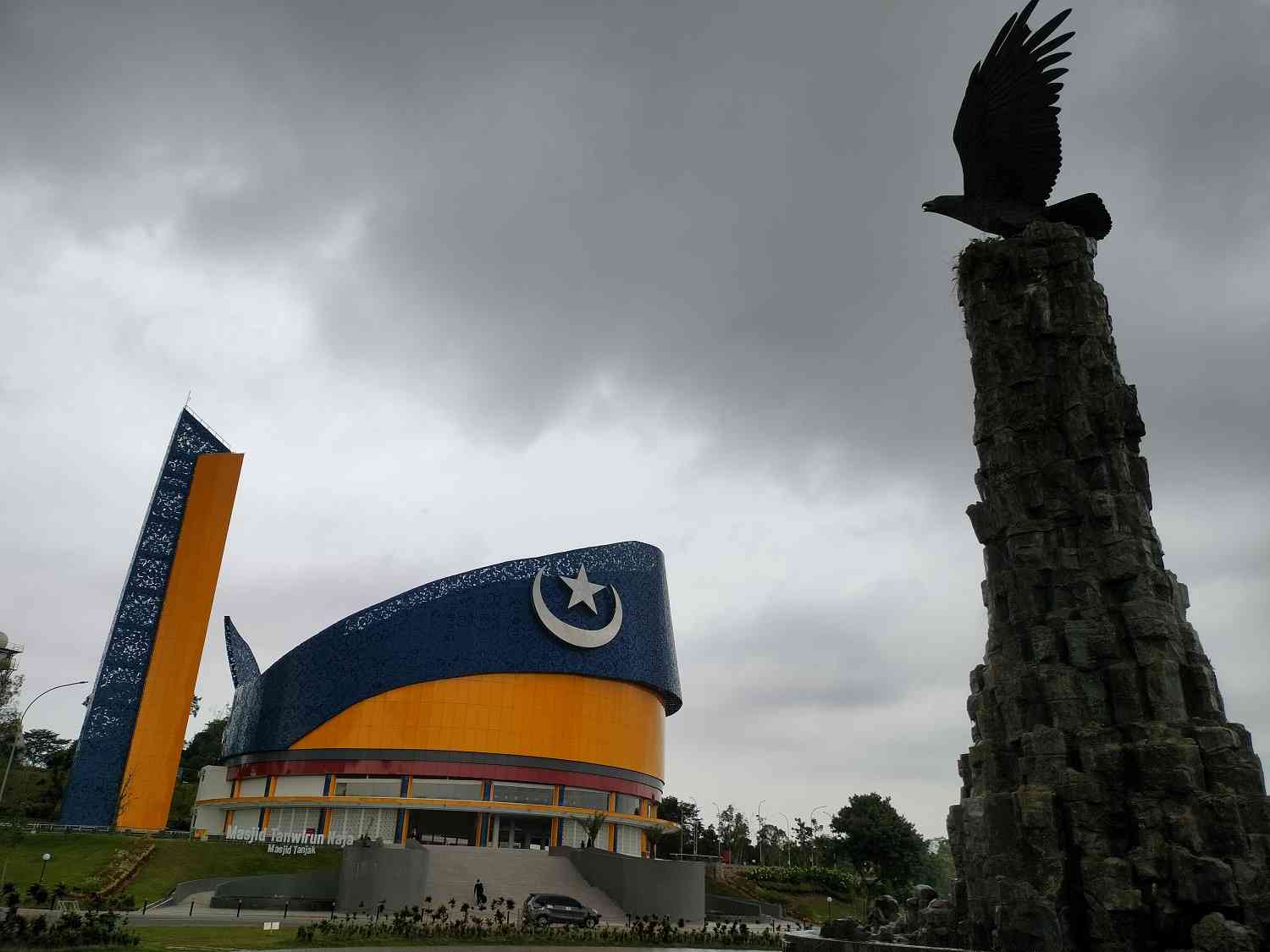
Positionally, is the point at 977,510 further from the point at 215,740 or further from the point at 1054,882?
the point at 215,740

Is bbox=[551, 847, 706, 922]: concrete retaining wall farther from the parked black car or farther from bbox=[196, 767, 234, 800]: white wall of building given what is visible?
bbox=[196, 767, 234, 800]: white wall of building

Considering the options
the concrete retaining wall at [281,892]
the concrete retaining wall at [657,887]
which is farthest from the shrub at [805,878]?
the concrete retaining wall at [281,892]

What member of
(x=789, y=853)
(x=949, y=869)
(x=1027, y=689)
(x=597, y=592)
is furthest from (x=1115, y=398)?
(x=949, y=869)

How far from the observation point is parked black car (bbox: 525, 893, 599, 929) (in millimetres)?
31641

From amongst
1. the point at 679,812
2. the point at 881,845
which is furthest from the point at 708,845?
the point at 881,845

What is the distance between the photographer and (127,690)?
58.2 metres

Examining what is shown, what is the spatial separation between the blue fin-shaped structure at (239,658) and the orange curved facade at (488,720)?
1703cm

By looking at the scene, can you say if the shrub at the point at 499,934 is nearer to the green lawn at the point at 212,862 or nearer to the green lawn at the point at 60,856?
the green lawn at the point at 212,862

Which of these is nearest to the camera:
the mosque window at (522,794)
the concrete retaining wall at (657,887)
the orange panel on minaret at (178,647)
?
the concrete retaining wall at (657,887)

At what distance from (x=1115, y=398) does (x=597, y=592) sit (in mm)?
47659

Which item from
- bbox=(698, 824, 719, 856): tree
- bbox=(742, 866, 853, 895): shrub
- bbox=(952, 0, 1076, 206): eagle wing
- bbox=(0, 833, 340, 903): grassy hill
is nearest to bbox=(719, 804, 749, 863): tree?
bbox=(698, 824, 719, 856): tree

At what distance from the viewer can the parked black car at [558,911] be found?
31641mm

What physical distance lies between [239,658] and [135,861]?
115 feet

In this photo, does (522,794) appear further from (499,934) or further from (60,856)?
(499,934)
